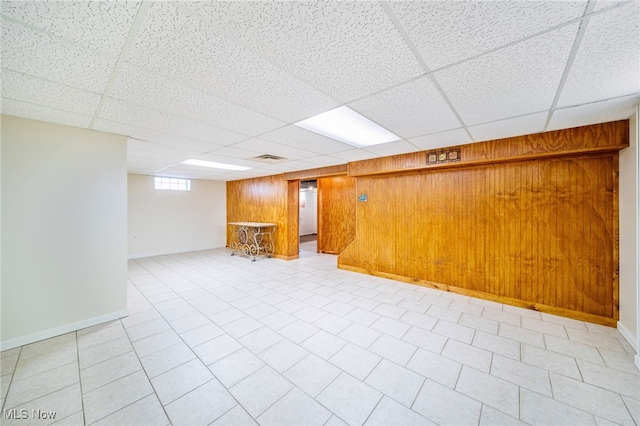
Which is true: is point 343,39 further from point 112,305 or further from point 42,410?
point 112,305

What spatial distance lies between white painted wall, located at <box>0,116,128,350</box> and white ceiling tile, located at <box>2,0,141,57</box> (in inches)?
80.5

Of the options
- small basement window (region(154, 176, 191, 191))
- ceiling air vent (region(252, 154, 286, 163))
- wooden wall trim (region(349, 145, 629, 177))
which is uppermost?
ceiling air vent (region(252, 154, 286, 163))

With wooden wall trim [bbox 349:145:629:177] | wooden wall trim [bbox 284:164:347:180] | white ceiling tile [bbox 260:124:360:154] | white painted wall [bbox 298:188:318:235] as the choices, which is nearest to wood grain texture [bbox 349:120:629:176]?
wooden wall trim [bbox 349:145:629:177]

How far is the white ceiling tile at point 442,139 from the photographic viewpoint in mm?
2973

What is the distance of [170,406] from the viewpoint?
1.64 meters

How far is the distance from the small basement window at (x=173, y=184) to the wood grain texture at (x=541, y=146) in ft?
22.6

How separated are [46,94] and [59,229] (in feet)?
4.92

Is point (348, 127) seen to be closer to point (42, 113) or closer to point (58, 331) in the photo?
point (42, 113)

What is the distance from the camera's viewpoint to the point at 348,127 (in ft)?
9.22

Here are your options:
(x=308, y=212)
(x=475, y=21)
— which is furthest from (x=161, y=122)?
(x=308, y=212)

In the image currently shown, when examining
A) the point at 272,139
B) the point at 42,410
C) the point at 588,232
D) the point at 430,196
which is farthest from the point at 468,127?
the point at 42,410

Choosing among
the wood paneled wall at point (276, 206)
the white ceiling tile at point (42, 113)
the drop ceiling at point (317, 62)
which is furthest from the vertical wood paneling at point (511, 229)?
the white ceiling tile at point (42, 113)

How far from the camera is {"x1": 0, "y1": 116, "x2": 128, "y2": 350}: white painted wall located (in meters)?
2.37

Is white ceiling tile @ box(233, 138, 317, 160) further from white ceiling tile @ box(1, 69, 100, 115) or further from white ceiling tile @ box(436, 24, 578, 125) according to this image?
white ceiling tile @ box(436, 24, 578, 125)
